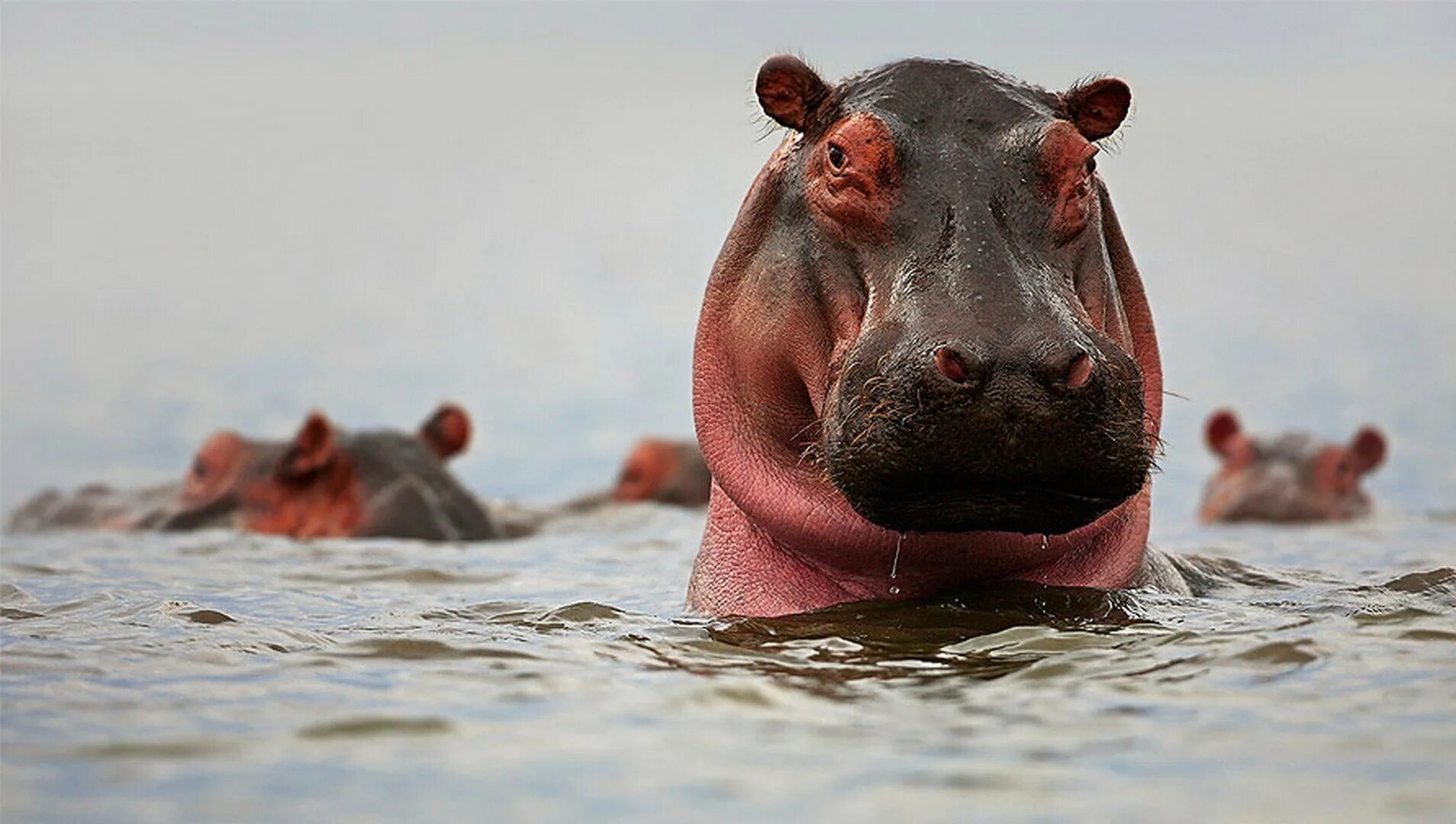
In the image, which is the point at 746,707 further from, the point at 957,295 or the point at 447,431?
the point at 447,431

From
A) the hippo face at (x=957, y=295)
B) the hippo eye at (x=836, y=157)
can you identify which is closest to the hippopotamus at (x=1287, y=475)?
the hippo face at (x=957, y=295)

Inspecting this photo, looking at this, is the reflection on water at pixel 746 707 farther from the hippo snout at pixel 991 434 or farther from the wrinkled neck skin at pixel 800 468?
the hippo snout at pixel 991 434

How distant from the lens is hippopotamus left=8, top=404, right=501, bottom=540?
1174cm

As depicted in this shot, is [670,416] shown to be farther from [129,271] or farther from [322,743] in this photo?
[129,271]

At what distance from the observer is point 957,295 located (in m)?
5.35

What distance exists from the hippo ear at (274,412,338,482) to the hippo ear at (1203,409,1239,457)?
6365 mm

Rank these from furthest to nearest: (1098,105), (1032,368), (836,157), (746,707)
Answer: (1098,105), (836,157), (1032,368), (746,707)

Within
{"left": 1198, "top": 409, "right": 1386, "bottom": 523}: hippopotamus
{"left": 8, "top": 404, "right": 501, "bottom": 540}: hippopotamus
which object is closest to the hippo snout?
{"left": 8, "top": 404, "right": 501, "bottom": 540}: hippopotamus

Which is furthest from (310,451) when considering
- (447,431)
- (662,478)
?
(662,478)

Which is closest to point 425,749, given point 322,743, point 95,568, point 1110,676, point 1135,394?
point 322,743

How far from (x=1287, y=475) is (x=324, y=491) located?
255 inches

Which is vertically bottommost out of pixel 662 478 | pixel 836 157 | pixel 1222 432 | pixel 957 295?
pixel 957 295

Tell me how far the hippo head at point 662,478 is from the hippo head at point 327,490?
3.19 meters

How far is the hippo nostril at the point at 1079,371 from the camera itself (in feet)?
16.8
